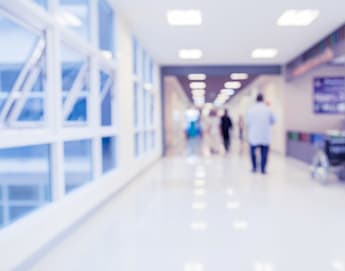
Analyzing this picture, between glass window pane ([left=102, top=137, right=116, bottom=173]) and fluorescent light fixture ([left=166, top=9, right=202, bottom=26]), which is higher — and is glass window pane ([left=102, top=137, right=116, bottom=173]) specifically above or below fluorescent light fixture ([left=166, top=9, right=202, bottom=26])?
below

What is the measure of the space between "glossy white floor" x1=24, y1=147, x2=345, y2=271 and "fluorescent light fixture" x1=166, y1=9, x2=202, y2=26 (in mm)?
3122

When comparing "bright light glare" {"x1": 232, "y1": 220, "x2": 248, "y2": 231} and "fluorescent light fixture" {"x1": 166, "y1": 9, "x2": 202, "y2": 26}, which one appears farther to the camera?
"fluorescent light fixture" {"x1": 166, "y1": 9, "x2": 202, "y2": 26}

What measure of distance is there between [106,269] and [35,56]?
6.71 feet

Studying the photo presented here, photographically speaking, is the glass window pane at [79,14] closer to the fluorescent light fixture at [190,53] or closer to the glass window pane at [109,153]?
the glass window pane at [109,153]

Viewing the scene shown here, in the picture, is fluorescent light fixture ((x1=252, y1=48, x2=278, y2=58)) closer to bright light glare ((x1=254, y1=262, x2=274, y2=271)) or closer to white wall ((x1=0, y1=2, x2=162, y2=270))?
white wall ((x1=0, y1=2, x2=162, y2=270))

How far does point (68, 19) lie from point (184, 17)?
3138 mm

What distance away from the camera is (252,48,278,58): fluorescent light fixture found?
975 centimetres

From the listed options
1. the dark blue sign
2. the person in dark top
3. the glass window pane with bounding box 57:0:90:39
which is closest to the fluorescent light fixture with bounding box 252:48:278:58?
the dark blue sign

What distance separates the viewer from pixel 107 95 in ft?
20.0

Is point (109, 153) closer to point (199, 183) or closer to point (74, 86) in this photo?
point (199, 183)

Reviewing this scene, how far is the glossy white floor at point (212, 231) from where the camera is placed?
279cm

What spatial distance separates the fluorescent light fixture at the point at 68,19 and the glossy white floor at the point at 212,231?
86.2 inches

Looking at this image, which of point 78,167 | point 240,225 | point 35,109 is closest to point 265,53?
point 78,167

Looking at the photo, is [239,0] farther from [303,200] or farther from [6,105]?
[6,105]
